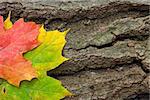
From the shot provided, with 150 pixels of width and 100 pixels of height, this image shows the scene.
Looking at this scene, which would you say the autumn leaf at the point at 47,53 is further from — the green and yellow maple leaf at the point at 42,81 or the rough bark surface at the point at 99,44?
the rough bark surface at the point at 99,44

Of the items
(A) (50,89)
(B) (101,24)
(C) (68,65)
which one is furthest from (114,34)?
(A) (50,89)

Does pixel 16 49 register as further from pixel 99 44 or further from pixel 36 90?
pixel 99 44

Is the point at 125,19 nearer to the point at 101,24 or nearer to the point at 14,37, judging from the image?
the point at 101,24

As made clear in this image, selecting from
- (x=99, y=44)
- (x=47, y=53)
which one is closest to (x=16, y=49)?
(x=47, y=53)

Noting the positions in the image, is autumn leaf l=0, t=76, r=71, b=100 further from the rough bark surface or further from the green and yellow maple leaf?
the rough bark surface

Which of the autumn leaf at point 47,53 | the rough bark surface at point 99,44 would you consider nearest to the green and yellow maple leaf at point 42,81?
the autumn leaf at point 47,53

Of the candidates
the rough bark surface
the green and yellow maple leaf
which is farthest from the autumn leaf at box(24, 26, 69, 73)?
the rough bark surface
